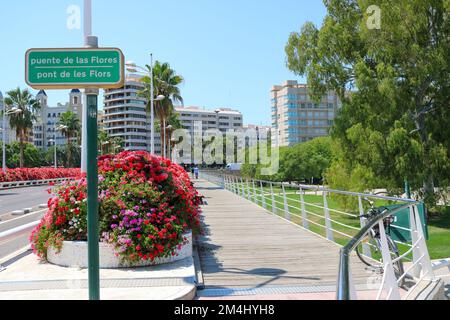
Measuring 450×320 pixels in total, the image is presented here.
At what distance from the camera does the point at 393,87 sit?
22.0 m

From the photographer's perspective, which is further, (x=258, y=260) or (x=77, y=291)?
(x=258, y=260)

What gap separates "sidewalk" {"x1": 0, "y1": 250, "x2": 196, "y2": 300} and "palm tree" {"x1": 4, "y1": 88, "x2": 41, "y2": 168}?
58.0 m

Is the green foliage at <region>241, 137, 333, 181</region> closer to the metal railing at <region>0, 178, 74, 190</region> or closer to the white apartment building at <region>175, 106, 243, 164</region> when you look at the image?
the metal railing at <region>0, 178, 74, 190</region>

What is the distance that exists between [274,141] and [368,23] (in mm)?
108909

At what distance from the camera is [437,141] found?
23.7 metres

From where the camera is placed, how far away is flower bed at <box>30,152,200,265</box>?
7.08 metres

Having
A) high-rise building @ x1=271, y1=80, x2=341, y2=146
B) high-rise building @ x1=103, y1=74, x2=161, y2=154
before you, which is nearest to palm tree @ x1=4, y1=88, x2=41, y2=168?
high-rise building @ x1=103, y1=74, x2=161, y2=154

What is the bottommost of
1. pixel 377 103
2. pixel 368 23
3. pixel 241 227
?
pixel 241 227

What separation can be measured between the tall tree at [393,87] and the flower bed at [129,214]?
16165 millimetres

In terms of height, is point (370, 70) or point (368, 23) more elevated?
point (368, 23)

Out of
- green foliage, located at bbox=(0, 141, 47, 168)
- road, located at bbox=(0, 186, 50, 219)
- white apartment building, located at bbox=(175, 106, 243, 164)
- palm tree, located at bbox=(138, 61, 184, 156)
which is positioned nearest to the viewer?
road, located at bbox=(0, 186, 50, 219)

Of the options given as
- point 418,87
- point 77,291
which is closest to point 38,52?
point 77,291
